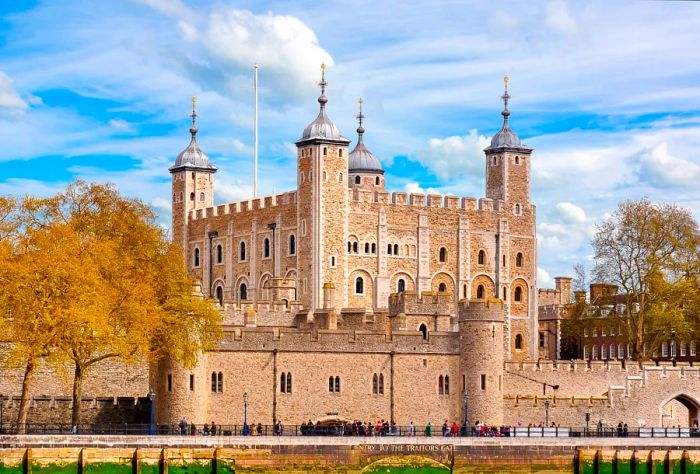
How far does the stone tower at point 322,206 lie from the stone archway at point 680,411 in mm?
22673

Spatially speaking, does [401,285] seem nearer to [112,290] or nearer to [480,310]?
[480,310]

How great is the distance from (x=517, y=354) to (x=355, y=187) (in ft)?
46.7

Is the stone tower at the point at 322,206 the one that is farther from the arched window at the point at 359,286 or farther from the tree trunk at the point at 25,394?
the tree trunk at the point at 25,394

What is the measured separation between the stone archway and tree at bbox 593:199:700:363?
8.82 meters

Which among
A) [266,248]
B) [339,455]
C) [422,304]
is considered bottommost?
[339,455]

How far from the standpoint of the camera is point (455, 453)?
69375 millimetres

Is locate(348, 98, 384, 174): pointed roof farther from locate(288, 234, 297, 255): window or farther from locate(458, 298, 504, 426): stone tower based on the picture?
locate(458, 298, 504, 426): stone tower

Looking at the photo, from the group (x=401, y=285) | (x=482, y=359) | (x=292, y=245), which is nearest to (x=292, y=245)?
(x=292, y=245)

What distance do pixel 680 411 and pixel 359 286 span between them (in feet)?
78.4

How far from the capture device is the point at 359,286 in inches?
4181

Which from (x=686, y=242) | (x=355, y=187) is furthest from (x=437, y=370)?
(x=355, y=187)

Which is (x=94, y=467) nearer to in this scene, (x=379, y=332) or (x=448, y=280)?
(x=379, y=332)

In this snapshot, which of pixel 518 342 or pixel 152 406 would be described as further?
pixel 518 342

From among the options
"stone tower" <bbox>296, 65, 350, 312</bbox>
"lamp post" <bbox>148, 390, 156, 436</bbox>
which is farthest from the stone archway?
"lamp post" <bbox>148, 390, 156, 436</bbox>
